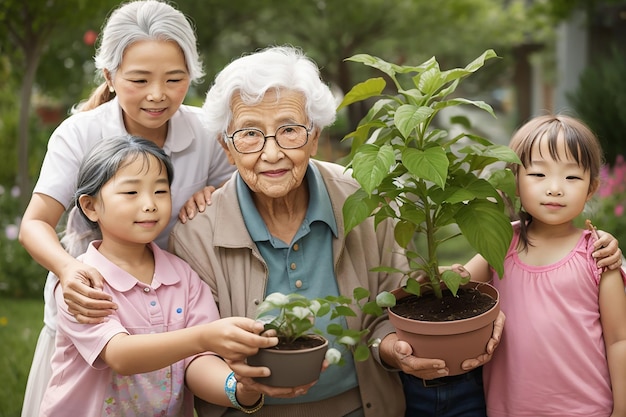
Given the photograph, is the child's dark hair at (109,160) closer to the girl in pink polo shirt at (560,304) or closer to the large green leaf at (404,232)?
the large green leaf at (404,232)

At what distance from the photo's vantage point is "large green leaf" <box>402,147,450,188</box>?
196 centimetres

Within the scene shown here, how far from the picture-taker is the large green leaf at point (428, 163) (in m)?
1.96

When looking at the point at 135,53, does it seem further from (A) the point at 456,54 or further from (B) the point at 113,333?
(A) the point at 456,54

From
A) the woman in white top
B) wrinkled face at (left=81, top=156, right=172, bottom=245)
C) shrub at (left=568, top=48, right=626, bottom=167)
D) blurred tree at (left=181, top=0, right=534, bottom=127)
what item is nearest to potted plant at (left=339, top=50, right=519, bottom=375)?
wrinkled face at (left=81, top=156, right=172, bottom=245)

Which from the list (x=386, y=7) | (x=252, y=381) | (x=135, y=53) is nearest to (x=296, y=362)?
(x=252, y=381)

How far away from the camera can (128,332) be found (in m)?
2.17

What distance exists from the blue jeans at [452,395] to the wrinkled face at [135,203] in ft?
3.24

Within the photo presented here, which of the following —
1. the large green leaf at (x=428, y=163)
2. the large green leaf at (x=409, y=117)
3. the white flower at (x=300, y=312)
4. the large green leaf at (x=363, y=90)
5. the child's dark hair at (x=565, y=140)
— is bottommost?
the white flower at (x=300, y=312)

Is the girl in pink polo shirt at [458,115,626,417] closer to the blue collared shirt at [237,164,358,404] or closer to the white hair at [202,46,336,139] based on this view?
the blue collared shirt at [237,164,358,404]

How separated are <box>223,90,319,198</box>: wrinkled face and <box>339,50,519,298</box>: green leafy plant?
176 millimetres

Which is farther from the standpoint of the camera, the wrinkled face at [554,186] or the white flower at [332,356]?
the wrinkled face at [554,186]

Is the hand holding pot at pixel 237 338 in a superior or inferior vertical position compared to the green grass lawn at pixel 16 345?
superior

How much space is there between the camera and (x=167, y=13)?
8.46 feet

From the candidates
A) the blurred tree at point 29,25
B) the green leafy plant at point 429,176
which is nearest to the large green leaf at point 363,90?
the green leafy plant at point 429,176
